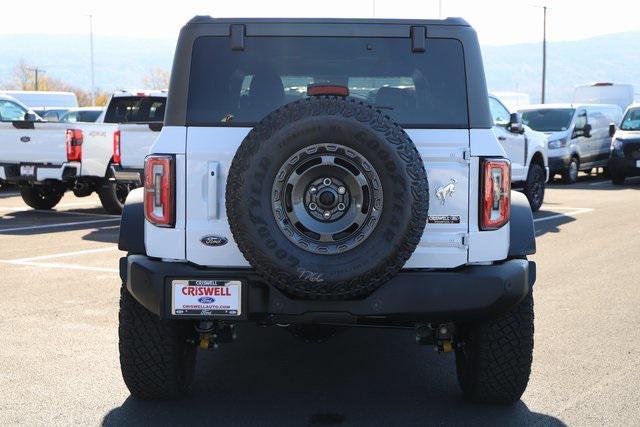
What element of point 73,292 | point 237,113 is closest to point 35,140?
point 73,292

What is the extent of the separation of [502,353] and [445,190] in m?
0.91

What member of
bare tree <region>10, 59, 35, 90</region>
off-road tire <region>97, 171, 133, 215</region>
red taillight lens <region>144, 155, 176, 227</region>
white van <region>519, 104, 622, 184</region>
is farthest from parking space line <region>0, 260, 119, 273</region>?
bare tree <region>10, 59, 35, 90</region>

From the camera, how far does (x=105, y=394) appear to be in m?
5.59

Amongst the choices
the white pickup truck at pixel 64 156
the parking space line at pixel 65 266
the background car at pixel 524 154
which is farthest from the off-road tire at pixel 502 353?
the background car at pixel 524 154

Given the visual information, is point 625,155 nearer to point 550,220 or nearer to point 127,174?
point 550,220

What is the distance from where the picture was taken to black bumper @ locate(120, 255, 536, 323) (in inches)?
187

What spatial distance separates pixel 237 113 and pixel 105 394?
169cm

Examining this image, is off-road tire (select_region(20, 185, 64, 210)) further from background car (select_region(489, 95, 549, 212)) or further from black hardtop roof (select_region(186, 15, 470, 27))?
black hardtop roof (select_region(186, 15, 470, 27))

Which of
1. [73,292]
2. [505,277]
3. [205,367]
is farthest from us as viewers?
[73,292]

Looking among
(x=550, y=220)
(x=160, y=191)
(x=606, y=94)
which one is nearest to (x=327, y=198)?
(x=160, y=191)

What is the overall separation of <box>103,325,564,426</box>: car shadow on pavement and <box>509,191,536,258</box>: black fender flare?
826mm

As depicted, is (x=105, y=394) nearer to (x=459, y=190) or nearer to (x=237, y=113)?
(x=237, y=113)

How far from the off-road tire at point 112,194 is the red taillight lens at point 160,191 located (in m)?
10.3

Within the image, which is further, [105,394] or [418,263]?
[105,394]
